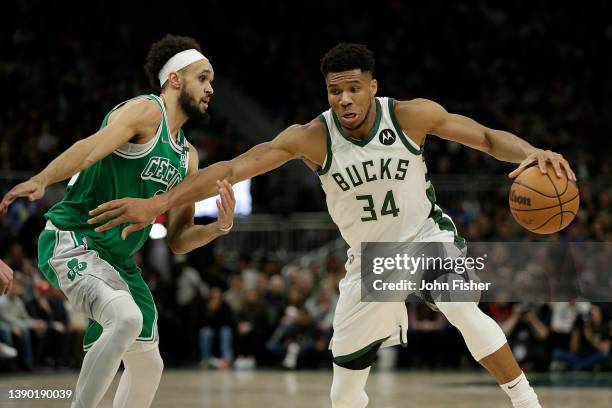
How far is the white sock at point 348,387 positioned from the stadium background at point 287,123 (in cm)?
727

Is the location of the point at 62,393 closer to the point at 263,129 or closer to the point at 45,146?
the point at 45,146

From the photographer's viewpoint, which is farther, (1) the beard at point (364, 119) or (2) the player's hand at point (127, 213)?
(1) the beard at point (364, 119)

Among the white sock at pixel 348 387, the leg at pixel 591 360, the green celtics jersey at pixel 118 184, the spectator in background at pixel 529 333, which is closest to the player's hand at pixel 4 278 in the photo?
the green celtics jersey at pixel 118 184

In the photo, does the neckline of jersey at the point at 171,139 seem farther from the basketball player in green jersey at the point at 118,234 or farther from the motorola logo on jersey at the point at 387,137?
the motorola logo on jersey at the point at 387,137

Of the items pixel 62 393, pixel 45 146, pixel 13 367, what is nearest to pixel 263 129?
pixel 45 146

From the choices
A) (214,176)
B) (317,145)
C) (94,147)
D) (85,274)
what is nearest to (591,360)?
(317,145)

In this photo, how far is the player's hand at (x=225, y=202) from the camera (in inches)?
212

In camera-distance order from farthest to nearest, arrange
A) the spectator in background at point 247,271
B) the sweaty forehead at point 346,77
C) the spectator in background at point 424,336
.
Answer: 1. the spectator in background at point 247,271
2. the spectator in background at point 424,336
3. the sweaty forehead at point 346,77

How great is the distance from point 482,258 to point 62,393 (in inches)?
226

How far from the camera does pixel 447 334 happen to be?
13.6m

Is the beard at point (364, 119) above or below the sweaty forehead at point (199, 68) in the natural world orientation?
below

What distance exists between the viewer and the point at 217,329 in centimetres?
1410

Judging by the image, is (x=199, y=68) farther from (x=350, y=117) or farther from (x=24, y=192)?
(x=24, y=192)

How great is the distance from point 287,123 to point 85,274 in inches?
561
